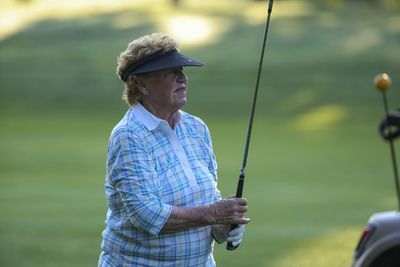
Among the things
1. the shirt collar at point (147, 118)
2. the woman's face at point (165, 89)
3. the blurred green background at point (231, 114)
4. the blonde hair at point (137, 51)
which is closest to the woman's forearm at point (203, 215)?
the shirt collar at point (147, 118)

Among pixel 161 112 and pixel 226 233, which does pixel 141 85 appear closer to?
pixel 161 112

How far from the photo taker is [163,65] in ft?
15.6

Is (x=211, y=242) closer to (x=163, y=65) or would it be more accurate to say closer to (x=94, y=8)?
(x=163, y=65)

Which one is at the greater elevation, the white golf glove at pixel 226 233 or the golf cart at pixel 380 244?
the white golf glove at pixel 226 233

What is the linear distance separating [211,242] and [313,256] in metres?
5.79

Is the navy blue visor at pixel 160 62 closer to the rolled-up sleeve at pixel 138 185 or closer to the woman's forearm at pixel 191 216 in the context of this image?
the rolled-up sleeve at pixel 138 185

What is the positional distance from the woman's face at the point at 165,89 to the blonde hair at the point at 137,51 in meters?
0.07

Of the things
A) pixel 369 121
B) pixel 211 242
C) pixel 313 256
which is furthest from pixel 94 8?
pixel 211 242

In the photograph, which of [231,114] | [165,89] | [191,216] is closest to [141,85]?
[165,89]

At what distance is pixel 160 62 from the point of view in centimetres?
478

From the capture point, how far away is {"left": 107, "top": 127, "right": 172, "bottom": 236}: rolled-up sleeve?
4.61 meters

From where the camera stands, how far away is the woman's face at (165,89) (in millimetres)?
4820

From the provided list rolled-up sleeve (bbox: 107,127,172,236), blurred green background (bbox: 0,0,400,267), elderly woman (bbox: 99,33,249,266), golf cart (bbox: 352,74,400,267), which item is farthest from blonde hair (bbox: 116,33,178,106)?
blurred green background (bbox: 0,0,400,267)

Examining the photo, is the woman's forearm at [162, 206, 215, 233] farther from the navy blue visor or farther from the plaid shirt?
the navy blue visor
